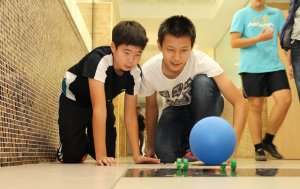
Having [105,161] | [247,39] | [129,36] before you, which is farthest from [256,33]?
[105,161]

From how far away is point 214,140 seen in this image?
169 cm

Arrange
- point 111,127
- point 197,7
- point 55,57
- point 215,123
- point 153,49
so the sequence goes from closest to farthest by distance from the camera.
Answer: point 215,123 < point 111,127 < point 55,57 < point 197,7 < point 153,49

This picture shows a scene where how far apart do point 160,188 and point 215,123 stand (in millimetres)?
929

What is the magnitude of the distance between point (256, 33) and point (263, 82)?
40 centimetres

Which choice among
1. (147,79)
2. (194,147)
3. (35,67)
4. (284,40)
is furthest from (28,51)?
(284,40)

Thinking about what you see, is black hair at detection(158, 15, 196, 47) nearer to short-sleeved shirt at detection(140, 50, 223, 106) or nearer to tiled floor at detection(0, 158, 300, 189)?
short-sleeved shirt at detection(140, 50, 223, 106)

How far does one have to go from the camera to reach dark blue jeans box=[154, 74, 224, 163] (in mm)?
2393

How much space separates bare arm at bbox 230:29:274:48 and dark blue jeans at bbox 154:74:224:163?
2.25ft

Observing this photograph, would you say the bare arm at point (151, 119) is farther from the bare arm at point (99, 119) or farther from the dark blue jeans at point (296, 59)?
the dark blue jeans at point (296, 59)

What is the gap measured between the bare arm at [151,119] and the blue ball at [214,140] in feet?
2.70

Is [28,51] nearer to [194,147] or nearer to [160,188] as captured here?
[194,147]

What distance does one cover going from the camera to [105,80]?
224cm

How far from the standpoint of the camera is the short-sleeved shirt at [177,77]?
2.43m

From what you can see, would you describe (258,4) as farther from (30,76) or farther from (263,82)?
(30,76)
